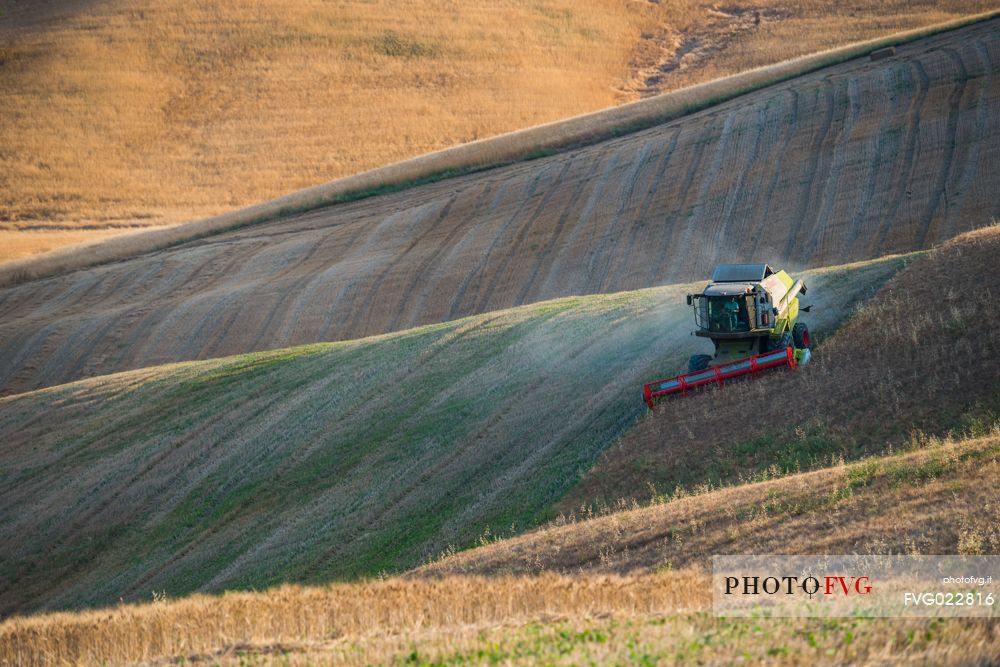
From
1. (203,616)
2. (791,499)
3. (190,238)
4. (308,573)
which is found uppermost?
(791,499)

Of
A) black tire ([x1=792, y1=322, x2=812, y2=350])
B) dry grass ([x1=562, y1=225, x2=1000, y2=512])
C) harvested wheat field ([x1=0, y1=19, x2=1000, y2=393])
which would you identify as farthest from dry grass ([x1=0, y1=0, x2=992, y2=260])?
dry grass ([x1=562, y1=225, x2=1000, y2=512])

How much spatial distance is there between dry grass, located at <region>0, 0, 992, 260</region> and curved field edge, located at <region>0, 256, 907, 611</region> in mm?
33722

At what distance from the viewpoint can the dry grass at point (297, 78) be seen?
193 ft

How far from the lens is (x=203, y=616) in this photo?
11773mm

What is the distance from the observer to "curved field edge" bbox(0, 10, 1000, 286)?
1673 inches

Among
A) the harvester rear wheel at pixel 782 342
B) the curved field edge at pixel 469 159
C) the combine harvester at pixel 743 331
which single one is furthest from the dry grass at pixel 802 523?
Result: the curved field edge at pixel 469 159

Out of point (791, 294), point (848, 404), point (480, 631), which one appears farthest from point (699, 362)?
point (480, 631)

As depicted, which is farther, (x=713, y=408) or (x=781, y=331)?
(x=781, y=331)

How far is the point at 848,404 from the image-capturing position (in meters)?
15.4

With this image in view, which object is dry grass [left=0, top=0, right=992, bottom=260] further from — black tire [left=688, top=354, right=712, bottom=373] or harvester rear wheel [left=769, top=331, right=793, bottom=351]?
harvester rear wheel [left=769, top=331, right=793, bottom=351]

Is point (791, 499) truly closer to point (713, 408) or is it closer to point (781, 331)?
point (713, 408)

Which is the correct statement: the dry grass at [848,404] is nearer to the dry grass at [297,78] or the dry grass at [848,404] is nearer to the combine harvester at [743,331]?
the combine harvester at [743,331]

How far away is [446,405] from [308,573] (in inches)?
222

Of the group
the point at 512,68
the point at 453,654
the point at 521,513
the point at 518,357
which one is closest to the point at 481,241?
A: the point at 518,357
